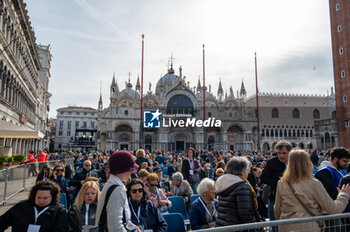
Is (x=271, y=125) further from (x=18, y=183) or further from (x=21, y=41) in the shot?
(x=18, y=183)

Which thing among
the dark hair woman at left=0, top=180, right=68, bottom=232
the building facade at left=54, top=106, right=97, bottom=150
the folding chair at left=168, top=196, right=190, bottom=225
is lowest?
the folding chair at left=168, top=196, right=190, bottom=225

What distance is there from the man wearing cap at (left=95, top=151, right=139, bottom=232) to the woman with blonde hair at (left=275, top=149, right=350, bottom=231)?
205 cm

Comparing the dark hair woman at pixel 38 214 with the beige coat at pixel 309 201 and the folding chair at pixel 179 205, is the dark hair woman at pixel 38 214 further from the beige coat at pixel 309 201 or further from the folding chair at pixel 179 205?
the folding chair at pixel 179 205

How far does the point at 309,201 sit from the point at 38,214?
3.37 meters

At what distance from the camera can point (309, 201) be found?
3.23 m

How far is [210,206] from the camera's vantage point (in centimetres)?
443

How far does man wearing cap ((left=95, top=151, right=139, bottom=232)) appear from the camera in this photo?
2498 mm

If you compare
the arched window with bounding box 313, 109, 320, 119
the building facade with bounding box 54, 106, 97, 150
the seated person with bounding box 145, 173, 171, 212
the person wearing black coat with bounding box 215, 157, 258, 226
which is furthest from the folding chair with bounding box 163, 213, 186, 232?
the building facade with bounding box 54, 106, 97, 150

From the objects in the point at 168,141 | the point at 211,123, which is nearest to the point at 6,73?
the point at 168,141

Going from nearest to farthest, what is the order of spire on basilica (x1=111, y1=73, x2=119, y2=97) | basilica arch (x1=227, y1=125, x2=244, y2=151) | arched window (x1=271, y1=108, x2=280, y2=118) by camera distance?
spire on basilica (x1=111, y1=73, x2=119, y2=97), basilica arch (x1=227, y1=125, x2=244, y2=151), arched window (x1=271, y1=108, x2=280, y2=118)

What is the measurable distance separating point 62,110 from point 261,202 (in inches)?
3088

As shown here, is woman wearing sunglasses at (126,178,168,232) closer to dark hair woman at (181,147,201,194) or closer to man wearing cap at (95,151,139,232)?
man wearing cap at (95,151,139,232)

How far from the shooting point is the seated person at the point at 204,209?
422 centimetres

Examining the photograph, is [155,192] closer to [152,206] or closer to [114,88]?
[152,206]
